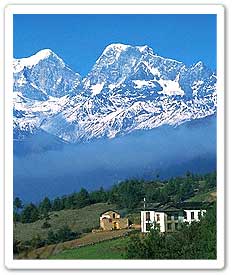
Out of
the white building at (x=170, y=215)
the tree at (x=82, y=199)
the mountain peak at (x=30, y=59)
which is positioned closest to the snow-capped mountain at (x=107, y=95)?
the mountain peak at (x=30, y=59)

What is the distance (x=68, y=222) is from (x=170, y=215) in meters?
0.37

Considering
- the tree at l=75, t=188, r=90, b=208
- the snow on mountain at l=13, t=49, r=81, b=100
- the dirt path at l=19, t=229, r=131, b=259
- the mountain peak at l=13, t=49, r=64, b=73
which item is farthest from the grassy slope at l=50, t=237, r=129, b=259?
the mountain peak at l=13, t=49, r=64, b=73

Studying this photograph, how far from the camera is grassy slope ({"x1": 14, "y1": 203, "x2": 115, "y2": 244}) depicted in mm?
4219

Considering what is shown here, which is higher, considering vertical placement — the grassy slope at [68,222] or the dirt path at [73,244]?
the grassy slope at [68,222]

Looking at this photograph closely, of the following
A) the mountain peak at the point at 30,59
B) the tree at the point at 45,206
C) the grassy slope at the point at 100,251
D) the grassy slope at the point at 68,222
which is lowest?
the grassy slope at the point at 100,251

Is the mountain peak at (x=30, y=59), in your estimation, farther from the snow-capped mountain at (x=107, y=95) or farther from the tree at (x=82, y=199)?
the tree at (x=82, y=199)

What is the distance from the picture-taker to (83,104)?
428 cm

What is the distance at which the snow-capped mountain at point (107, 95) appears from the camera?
13.9 feet

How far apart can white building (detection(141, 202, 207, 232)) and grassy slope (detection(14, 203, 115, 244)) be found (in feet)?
0.44

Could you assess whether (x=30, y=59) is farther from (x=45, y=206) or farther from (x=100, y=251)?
(x=100, y=251)
